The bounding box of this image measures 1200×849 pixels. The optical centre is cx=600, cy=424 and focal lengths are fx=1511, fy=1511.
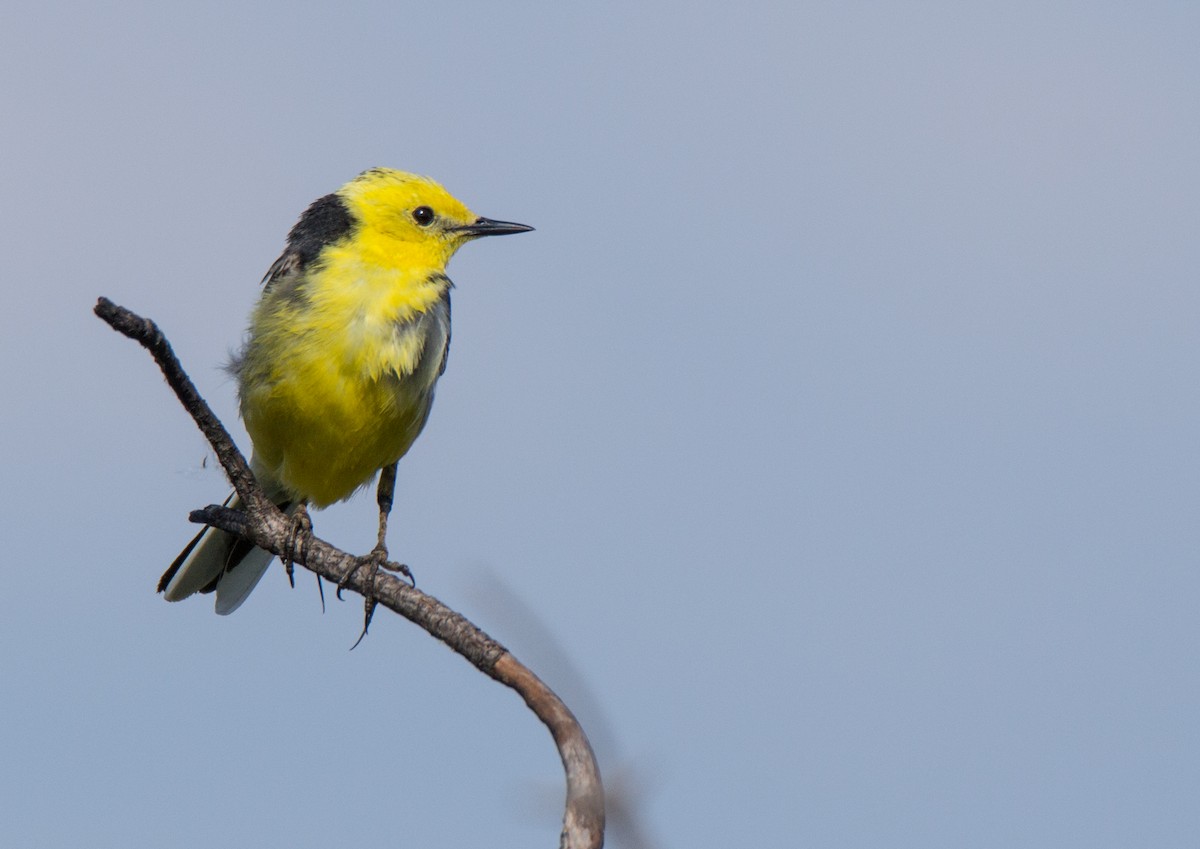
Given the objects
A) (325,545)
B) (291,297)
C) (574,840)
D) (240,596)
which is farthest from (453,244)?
(574,840)

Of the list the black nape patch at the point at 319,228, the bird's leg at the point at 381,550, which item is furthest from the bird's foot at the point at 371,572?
the black nape patch at the point at 319,228

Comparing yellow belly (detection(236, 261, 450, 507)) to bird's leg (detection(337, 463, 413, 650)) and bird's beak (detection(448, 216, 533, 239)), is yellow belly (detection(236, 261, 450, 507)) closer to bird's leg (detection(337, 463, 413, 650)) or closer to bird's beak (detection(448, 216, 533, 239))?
bird's leg (detection(337, 463, 413, 650))

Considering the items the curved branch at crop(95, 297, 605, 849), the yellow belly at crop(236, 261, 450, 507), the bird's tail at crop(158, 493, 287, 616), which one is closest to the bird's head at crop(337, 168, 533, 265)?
the yellow belly at crop(236, 261, 450, 507)

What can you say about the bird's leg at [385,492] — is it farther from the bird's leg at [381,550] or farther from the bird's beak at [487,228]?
the bird's beak at [487,228]

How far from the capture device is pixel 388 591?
14.5 ft

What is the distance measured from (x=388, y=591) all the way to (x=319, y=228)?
11.8ft

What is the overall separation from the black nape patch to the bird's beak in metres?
0.64

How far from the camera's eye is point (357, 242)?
7492 mm

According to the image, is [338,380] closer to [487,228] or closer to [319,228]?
[319,228]

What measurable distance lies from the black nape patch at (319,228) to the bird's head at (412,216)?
65 mm

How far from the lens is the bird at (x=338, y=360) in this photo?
679cm

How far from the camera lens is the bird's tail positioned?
7.74m

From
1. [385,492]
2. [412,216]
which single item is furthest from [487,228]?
[385,492]

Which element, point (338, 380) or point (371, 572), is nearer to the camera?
point (371, 572)
